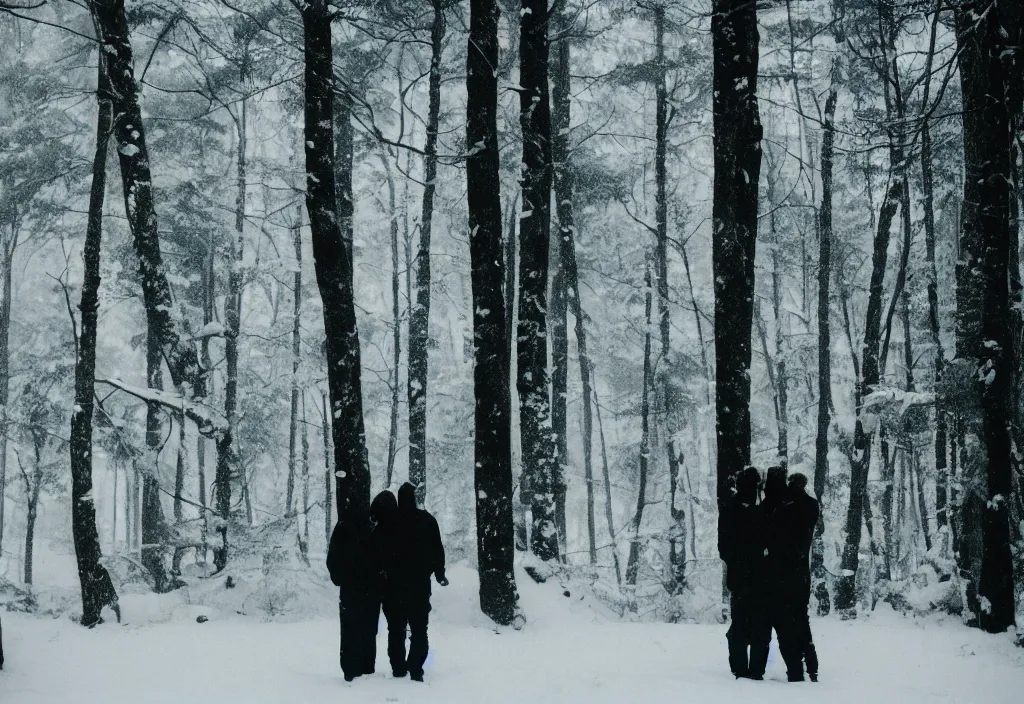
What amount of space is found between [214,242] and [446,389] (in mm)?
10804

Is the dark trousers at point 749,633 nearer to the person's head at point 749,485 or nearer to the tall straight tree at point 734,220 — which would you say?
the person's head at point 749,485

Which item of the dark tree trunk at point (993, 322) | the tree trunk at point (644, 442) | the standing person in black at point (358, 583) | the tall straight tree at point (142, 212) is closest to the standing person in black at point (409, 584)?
the standing person in black at point (358, 583)

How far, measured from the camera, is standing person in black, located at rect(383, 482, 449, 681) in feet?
21.5

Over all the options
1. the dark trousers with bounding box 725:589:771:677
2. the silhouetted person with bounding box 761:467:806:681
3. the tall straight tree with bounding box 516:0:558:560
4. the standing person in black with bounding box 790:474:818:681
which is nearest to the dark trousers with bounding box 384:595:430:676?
the dark trousers with bounding box 725:589:771:677

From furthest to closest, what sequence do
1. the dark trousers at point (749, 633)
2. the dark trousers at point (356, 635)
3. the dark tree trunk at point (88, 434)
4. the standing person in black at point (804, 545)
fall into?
the dark tree trunk at point (88, 434), the dark trousers at point (356, 635), the dark trousers at point (749, 633), the standing person in black at point (804, 545)

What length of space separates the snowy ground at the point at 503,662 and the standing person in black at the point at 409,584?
A: 0.25m

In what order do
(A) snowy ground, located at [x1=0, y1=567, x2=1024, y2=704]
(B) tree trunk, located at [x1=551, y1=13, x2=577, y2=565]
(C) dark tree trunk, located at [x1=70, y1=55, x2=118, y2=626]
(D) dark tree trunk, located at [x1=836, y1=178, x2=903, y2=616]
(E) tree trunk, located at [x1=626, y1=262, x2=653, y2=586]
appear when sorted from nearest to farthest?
1. (A) snowy ground, located at [x1=0, y1=567, x2=1024, y2=704]
2. (C) dark tree trunk, located at [x1=70, y1=55, x2=118, y2=626]
3. (D) dark tree trunk, located at [x1=836, y1=178, x2=903, y2=616]
4. (B) tree trunk, located at [x1=551, y1=13, x2=577, y2=565]
5. (E) tree trunk, located at [x1=626, y1=262, x2=653, y2=586]

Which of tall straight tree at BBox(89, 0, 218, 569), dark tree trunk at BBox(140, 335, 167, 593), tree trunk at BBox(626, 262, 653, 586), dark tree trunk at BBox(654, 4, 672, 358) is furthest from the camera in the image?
tree trunk at BBox(626, 262, 653, 586)

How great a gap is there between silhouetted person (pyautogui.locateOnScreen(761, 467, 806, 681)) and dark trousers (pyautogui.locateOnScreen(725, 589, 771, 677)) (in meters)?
0.09

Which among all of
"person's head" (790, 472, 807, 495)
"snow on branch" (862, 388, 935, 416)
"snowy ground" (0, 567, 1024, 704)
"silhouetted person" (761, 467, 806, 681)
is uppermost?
"snow on branch" (862, 388, 935, 416)

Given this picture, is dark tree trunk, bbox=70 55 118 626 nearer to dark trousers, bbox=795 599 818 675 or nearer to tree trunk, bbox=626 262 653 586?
dark trousers, bbox=795 599 818 675

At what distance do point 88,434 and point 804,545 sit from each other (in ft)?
34.1

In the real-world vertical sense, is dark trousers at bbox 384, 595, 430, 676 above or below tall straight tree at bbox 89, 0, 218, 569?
below

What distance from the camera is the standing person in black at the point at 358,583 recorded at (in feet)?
21.3
